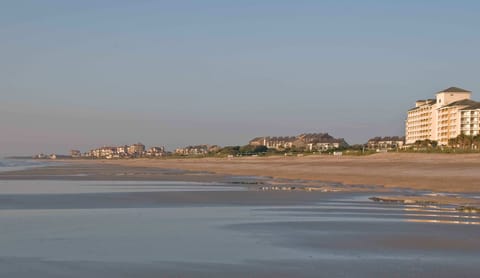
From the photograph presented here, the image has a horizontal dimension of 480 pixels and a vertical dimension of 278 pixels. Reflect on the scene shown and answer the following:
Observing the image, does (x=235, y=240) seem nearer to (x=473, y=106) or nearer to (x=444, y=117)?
(x=473, y=106)

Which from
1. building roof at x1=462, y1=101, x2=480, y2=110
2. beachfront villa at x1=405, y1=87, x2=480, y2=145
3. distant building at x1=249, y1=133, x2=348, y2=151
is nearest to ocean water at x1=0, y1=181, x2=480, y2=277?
beachfront villa at x1=405, y1=87, x2=480, y2=145

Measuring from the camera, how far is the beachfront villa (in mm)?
91000

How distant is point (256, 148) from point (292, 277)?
4879 inches

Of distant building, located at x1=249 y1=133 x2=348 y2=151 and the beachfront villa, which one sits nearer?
the beachfront villa

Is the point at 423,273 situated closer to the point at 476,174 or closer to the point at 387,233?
the point at 387,233

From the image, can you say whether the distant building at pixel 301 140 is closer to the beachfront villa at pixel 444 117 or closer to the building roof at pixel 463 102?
the beachfront villa at pixel 444 117

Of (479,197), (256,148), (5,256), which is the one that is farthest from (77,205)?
(256,148)

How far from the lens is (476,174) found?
93.8ft

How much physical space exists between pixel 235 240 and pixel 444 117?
93.9 m

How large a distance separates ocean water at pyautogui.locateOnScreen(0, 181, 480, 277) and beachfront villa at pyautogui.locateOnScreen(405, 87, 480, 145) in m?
79.2

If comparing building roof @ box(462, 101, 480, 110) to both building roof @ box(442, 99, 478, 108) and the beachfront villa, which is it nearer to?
the beachfront villa

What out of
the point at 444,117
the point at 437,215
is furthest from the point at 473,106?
the point at 437,215

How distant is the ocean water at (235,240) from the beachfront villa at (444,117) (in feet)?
260

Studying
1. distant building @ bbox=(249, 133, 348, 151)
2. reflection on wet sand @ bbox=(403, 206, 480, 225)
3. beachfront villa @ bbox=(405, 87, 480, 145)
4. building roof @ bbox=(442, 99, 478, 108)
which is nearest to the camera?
reflection on wet sand @ bbox=(403, 206, 480, 225)
